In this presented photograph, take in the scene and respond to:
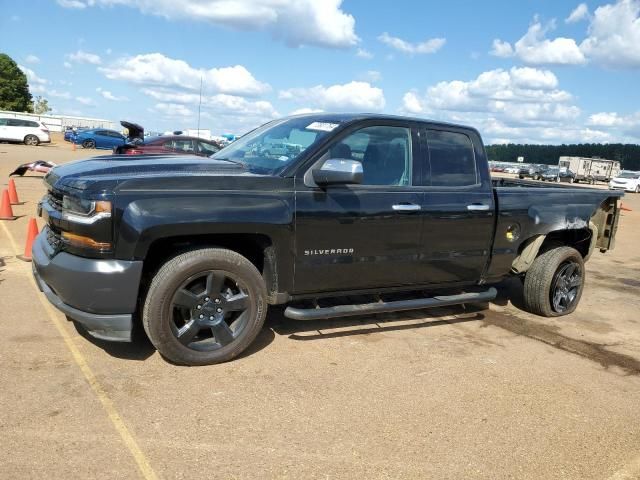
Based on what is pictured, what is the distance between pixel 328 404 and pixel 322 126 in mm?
2199

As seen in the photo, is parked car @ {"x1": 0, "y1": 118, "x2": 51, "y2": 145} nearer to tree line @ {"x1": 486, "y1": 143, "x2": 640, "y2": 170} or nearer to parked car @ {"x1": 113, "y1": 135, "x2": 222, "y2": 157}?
parked car @ {"x1": 113, "y1": 135, "x2": 222, "y2": 157}

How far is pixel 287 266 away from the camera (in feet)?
13.8

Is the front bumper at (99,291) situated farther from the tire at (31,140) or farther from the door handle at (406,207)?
the tire at (31,140)

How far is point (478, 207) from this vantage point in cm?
511

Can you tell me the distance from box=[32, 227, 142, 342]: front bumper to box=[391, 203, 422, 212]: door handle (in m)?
2.05

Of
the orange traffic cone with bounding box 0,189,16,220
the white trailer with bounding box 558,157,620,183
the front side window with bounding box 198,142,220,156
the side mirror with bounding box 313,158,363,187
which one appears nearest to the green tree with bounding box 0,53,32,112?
the white trailer with bounding box 558,157,620,183

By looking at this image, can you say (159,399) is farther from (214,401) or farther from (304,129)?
(304,129)

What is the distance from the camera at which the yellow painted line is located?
2.82 m

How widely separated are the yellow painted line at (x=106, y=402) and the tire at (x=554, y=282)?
4.30 meters

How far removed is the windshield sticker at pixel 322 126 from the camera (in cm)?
452

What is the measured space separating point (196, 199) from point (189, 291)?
65cm

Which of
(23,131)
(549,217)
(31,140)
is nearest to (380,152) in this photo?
(549,217)

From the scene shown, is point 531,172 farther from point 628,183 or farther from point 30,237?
point 30,237

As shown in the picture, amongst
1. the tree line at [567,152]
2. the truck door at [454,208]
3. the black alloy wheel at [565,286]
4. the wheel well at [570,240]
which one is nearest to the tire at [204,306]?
the truck door at [454,208]
